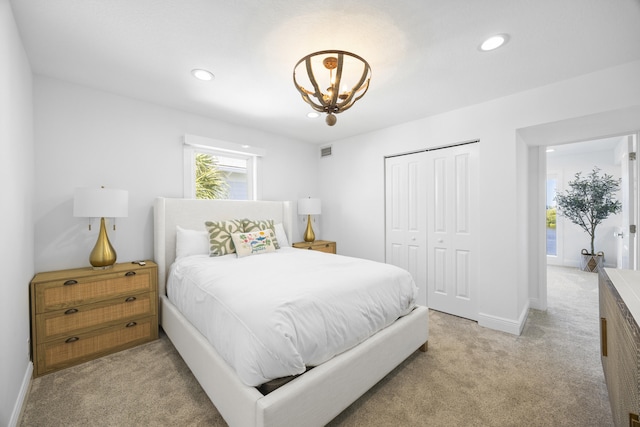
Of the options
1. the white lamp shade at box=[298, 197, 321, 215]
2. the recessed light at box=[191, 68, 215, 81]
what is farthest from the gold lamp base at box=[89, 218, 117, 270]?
the white lamp shade at box=[298, 197, 321, 215]

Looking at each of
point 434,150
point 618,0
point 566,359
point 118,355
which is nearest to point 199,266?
point 118,355

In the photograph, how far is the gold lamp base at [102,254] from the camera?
7.50 ft

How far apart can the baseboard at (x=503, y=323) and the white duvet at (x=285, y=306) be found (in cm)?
122

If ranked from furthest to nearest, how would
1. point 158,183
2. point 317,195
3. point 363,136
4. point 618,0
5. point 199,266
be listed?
point 317,195, point 363,136, point 158,183, point 199,266, point 618,0

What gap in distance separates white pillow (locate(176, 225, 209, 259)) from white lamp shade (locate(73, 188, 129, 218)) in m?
0.59

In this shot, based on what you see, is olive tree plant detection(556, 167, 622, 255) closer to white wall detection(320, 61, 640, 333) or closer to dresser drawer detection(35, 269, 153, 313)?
white wall detection(320, 61, 640, 333)

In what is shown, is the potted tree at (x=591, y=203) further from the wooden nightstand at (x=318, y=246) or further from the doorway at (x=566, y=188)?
the wooden nightstand at (x=318, y=246)

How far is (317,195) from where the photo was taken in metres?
4.66

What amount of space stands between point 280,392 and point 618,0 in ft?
9.03

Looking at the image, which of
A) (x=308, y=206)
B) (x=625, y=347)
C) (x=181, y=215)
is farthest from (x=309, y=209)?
(x=625, y=347)

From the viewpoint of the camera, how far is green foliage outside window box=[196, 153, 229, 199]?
341 centimetres

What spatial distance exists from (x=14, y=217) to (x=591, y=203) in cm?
773

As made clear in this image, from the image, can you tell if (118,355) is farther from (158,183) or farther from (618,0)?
(618,0)

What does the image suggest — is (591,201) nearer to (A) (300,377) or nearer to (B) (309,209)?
(B) (309,209)
